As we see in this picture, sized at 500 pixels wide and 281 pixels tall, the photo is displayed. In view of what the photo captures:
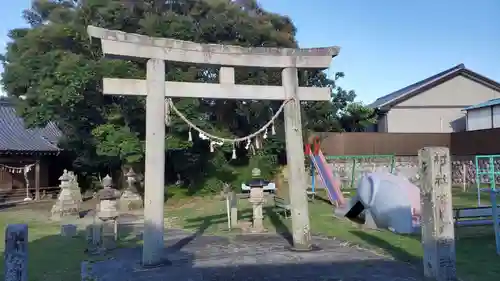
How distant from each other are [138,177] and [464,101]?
75.5 feet

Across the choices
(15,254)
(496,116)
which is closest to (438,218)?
(15,254)

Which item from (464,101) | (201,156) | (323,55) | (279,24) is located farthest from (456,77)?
(323,55)

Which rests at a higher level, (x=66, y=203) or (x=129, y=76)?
(x=129, y=76)

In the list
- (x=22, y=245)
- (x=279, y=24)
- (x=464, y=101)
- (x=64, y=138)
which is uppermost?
(x=279, y=24)

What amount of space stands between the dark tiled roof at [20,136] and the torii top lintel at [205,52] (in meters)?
21.6

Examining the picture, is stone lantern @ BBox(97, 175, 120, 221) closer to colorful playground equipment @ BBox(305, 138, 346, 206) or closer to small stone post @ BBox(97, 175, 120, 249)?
small stone post @ BBox(97, 175, 120, 249)

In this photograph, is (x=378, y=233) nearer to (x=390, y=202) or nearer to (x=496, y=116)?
(x=390, y=202)

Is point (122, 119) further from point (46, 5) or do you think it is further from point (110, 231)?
point (110, 231)

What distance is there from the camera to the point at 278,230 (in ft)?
43.2

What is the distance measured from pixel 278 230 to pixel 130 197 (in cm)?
1106

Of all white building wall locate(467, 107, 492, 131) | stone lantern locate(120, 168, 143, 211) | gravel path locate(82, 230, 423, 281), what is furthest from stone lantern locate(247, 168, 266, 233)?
white building wall locate(467, 107, 492, 131)

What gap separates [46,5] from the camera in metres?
22.9

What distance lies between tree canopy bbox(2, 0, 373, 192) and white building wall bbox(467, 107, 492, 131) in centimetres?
1102

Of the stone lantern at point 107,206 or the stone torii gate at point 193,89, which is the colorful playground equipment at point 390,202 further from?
the stone lantern at point 107,206
